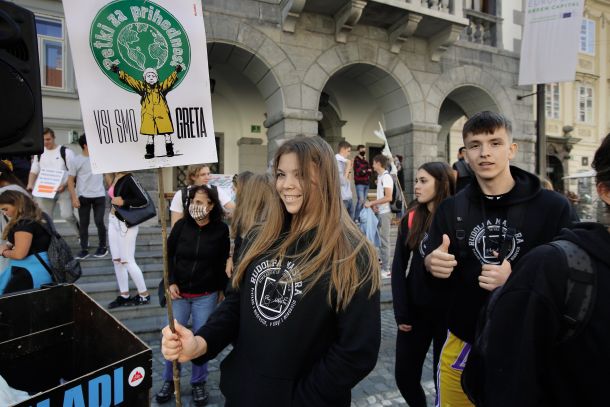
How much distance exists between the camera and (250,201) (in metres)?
3.41

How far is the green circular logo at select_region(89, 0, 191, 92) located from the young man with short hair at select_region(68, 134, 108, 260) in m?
4.56

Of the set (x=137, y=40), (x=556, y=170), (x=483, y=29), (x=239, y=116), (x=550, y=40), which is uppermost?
(x=483, y=29)

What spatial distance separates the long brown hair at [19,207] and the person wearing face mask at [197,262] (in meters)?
1.10

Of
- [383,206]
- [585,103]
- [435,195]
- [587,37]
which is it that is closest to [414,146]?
[383,206]

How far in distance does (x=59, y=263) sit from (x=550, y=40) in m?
9.71

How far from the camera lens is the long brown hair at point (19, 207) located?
3.08 metres

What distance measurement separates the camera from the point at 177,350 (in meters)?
1.47

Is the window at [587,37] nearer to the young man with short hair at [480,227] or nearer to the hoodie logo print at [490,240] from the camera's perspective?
the young man with short hair at [480,227]

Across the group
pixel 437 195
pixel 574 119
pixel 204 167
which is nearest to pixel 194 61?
pixel 437 195

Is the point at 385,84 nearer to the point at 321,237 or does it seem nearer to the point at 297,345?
the point at 321,237

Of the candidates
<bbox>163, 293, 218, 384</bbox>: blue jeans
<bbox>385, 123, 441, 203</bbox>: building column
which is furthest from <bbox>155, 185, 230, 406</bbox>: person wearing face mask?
<bbox>385, 123, 441, 203</bbox>: building column

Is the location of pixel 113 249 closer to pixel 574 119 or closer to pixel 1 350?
pixel 1 350

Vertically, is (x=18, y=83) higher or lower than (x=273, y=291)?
higher

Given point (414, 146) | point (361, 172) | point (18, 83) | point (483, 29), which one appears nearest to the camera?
point (18, 83)
